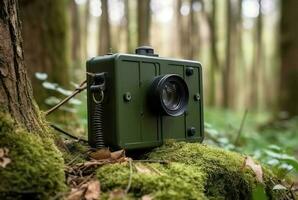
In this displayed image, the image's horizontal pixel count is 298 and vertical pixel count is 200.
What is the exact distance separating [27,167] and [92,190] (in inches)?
9.0

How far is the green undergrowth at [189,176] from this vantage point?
1430 mm

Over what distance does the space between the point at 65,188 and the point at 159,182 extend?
31 cm

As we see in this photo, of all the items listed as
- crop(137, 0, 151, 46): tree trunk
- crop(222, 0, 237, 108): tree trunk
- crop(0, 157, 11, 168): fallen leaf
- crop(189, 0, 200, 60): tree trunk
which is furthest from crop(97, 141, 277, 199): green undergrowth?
crop(222, 0, 237, 108): tree trunk

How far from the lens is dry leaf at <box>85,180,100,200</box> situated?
1379mm

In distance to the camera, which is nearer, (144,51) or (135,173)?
(135,173)

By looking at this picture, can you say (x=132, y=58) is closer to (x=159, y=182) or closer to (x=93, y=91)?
(x=93, y=91)

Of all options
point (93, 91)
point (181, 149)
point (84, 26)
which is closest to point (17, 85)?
point (93, 91)

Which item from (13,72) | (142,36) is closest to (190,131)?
(13,72)

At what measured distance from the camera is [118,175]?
1.48 m

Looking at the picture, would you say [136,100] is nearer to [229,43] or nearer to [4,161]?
[4,161]

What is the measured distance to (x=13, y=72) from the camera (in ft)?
4.92

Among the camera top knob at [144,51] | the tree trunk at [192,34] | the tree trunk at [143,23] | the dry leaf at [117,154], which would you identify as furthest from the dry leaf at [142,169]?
the tree trunk at [192,34]

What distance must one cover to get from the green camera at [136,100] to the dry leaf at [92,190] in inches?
12.5

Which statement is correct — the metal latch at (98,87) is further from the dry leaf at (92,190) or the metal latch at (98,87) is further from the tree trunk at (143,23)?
the tree trunk at (143,23)
